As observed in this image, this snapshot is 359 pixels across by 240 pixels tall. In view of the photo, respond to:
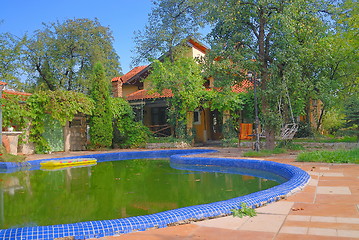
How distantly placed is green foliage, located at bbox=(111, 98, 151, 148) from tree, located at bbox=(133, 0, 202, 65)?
4.19 metres

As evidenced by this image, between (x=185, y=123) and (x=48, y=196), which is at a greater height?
(x=185, y=123)

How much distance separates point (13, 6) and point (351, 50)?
77.6 feet

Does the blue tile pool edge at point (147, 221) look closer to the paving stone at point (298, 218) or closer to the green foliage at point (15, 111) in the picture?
Result: the paving stone at point (298, 218)

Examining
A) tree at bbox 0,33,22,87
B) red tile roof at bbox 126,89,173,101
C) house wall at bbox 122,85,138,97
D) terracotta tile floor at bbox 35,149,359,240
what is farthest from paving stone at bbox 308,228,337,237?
tree at bbox 0,33,22,87

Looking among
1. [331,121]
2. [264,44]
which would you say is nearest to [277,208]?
[264,44]

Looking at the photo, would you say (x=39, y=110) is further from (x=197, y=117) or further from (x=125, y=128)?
(x=197, y=117)

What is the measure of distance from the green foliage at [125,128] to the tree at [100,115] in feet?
2.16

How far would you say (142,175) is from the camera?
360 inches

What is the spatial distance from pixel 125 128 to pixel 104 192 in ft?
36.5

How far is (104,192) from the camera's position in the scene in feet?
22.2

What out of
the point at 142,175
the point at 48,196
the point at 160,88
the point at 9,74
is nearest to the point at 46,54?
the point at 9,74

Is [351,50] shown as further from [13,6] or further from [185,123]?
[13,6]

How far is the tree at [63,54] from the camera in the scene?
2575 centimetres

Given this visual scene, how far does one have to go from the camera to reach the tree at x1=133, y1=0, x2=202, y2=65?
20344mm
